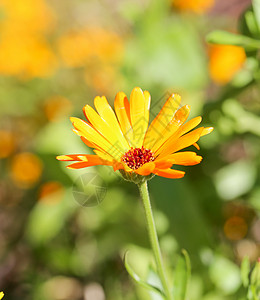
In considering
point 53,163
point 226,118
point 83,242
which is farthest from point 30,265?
point 226,118

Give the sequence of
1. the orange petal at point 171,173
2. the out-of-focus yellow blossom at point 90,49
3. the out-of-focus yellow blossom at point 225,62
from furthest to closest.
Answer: the out-of-focus yellow blossom at point 90,49 → the out-of-focus yellow blossom at point 225,62 → the orange petal at point 171,173

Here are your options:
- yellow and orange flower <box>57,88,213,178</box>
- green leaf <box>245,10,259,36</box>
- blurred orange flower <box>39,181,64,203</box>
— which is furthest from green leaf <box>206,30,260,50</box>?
blurred orange flower <box>39,181,64,203</box>

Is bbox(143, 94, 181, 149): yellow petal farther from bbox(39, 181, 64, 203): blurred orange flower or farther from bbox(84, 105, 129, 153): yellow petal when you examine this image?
bbox(39, 181, 64, 203): blurred orange flower

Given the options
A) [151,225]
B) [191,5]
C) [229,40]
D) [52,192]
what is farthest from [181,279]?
[191,5]

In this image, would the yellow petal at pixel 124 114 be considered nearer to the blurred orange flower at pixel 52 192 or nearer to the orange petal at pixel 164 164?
the orange petal at pixel 164 164

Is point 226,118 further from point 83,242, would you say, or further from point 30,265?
point 30,265

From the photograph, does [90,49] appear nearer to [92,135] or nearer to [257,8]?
[257,8]

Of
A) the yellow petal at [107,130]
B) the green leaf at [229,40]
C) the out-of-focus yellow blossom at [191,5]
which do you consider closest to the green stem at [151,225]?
the yellow petal at [107,130]
